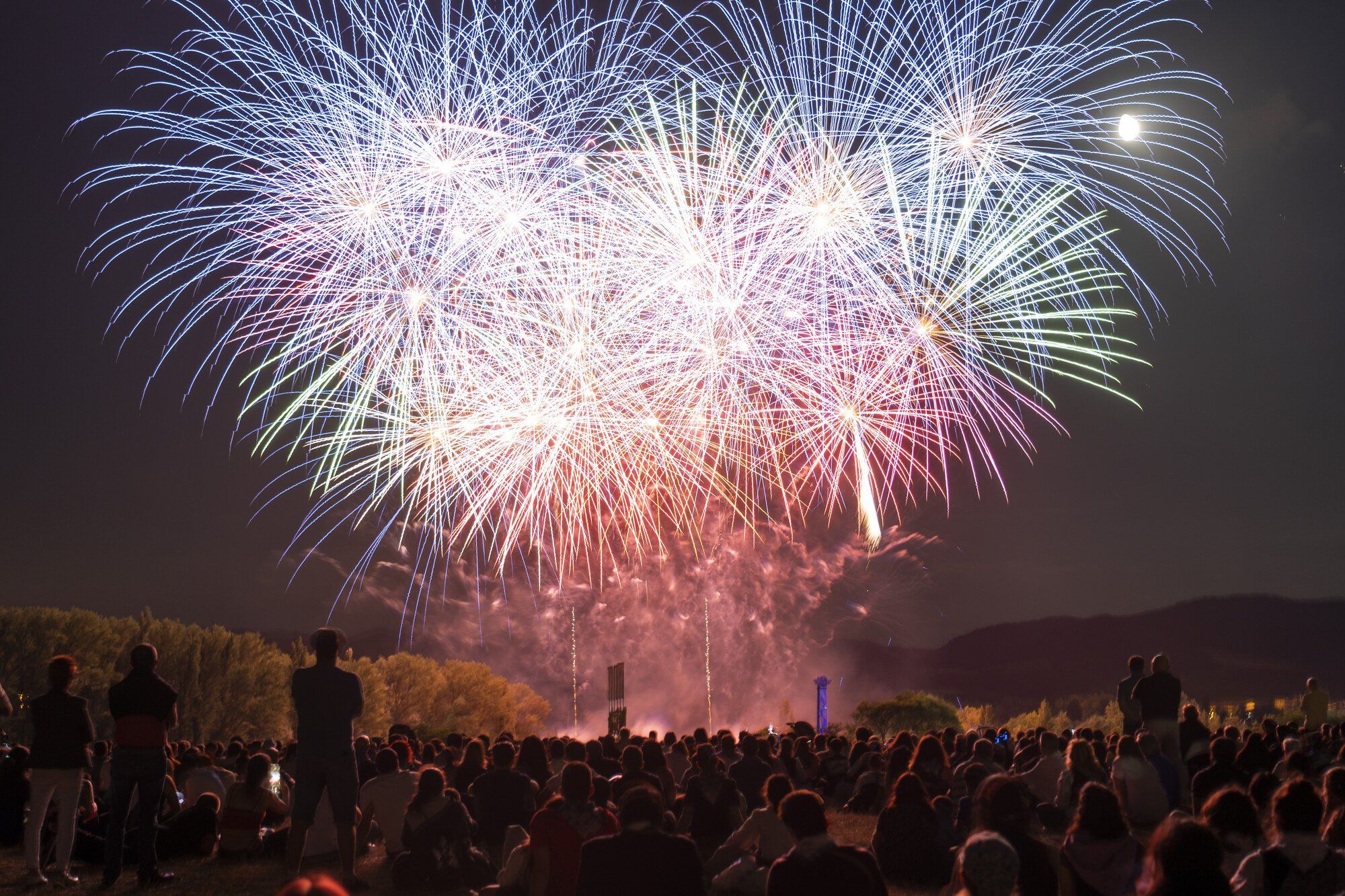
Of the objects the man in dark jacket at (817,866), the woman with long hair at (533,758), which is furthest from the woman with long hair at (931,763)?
the man in dark jacket at (817,866)

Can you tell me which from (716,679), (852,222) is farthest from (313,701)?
(716,679)

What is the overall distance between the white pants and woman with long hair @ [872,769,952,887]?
20.4ft

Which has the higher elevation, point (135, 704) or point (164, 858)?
point (135, 704)

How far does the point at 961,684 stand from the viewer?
101500mm

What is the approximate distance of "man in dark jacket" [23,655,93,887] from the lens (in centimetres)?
829

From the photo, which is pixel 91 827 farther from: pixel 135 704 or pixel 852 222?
pixel 852 222

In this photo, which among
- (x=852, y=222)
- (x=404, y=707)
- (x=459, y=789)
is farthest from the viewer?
(x=404, y=707)

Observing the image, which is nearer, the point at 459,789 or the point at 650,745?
the point at 650,745

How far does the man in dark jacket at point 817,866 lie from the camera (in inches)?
202

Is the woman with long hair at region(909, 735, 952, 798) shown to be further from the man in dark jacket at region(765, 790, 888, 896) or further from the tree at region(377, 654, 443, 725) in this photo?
the tree at region(377, 654, 443, 725)

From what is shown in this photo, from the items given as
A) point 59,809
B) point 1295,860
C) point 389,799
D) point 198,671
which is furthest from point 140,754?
point 198,671

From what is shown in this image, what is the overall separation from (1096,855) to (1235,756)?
652 cm

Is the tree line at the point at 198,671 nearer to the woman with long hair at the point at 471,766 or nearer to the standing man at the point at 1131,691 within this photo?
the woman with long hair at the point at 471,766

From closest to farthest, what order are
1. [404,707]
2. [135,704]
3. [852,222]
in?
[135,704]
[852,222]
[404,707]
